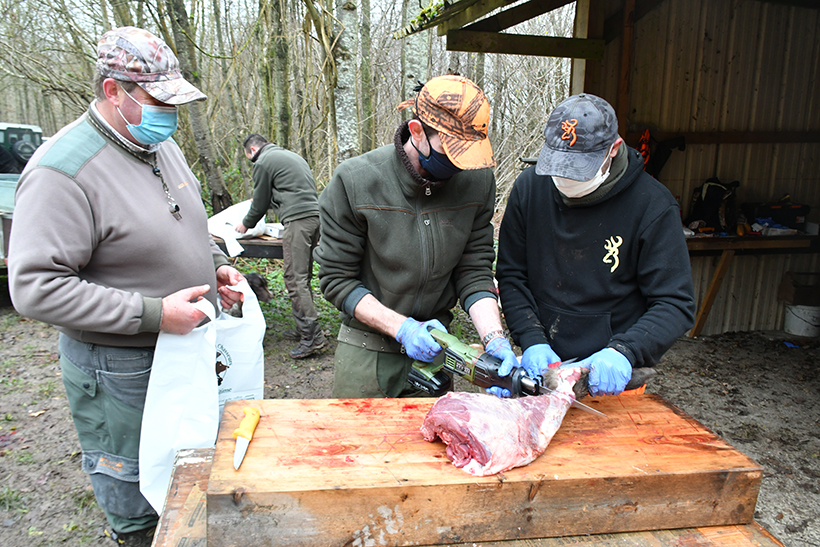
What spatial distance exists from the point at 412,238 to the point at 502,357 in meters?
0.65

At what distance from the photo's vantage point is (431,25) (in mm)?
5367

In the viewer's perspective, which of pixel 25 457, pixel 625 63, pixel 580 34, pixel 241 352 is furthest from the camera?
pixel 625 63

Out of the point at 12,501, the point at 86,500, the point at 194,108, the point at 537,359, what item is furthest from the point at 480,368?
the point at 194,108

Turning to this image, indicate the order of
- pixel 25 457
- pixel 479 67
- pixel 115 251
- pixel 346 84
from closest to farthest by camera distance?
1. pixel 115 251
2. pixel 25 457
3. pixel 346 84
4. pixel 479 67

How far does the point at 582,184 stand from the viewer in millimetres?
2230

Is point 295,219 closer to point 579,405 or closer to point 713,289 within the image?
point 579,405


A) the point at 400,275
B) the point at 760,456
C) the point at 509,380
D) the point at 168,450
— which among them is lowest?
the point at 760,456

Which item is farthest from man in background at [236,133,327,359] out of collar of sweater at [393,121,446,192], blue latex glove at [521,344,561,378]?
blue latex glove at [521,344,561,378]

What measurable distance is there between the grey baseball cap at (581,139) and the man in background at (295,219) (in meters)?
4.28

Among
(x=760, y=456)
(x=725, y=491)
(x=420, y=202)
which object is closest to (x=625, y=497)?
(x=725, y=491)

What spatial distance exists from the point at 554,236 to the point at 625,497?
1.17 meters

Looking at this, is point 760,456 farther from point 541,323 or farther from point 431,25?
point 431,25

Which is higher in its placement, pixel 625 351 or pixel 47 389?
pixel 625 351

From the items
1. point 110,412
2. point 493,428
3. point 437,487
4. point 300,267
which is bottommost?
point 300,267
